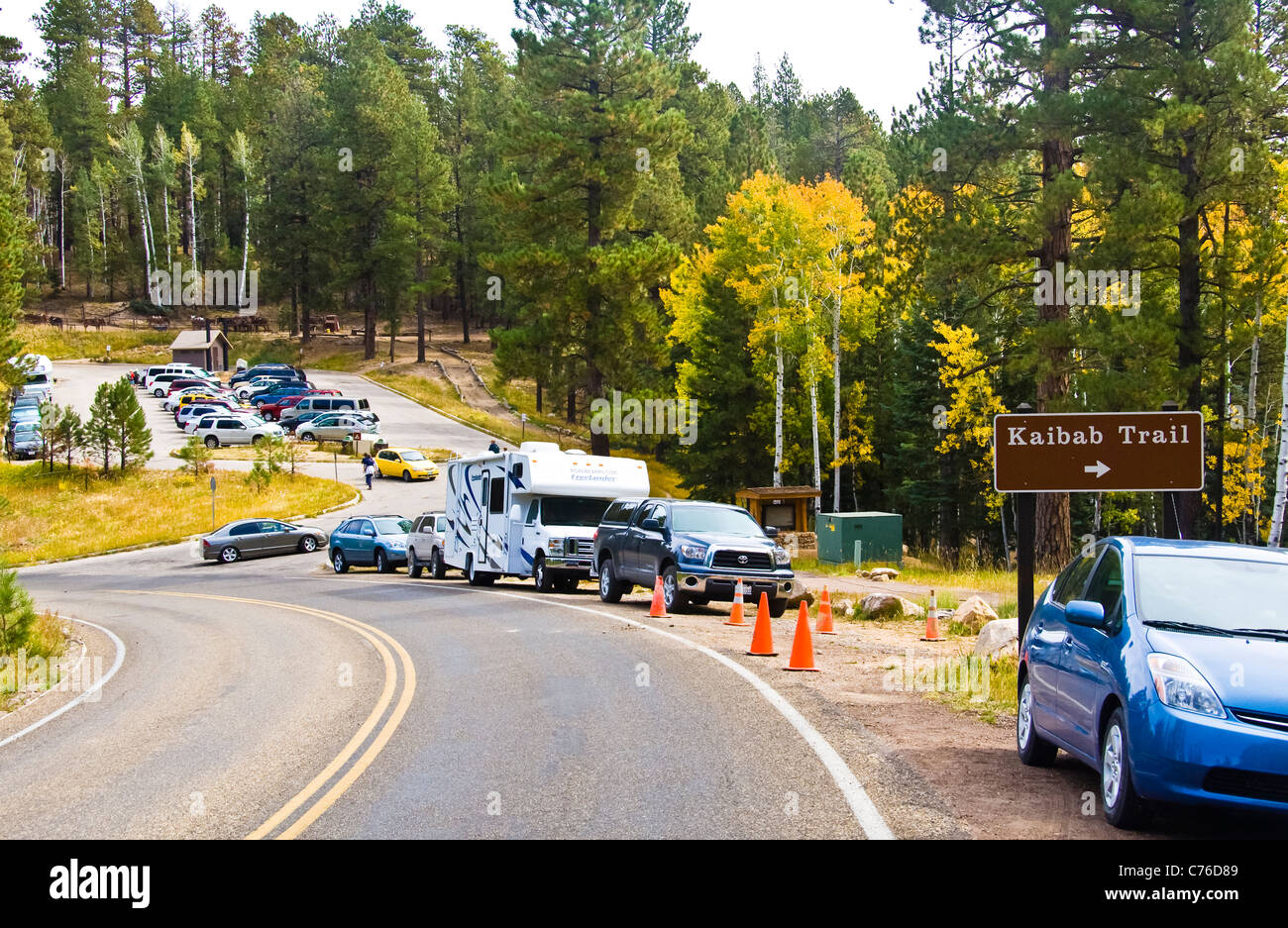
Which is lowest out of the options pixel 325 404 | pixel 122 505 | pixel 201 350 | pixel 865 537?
pixel 865 537

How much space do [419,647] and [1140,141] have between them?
18.6 m

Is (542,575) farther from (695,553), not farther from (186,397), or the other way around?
(186,397)

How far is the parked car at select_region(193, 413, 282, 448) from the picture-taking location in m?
63.7

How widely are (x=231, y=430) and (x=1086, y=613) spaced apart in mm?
61743

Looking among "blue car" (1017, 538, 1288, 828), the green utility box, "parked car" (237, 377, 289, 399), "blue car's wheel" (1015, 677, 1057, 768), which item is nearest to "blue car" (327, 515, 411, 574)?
the green utility box

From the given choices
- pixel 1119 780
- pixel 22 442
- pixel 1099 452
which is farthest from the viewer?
pixel 22 442

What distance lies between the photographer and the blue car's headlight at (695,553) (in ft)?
70.3

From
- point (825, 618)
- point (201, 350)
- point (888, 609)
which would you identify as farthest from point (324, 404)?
point (825, 618)

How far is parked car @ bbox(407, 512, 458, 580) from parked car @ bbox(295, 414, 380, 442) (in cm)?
3165

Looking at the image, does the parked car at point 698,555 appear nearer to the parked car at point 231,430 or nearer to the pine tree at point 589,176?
the pine tree at point 589,176

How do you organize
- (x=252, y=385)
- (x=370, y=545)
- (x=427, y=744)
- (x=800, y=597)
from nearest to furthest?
(x=427, y=744) < (x=800, y=597) < (x=370, y=545) < (x=252, y=385)

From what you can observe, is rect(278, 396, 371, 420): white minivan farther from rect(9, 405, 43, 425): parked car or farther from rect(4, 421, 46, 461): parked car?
rect(4, 421, 46, 461): parked car

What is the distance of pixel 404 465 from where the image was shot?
187 ft

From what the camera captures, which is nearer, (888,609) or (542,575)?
(888,609)
